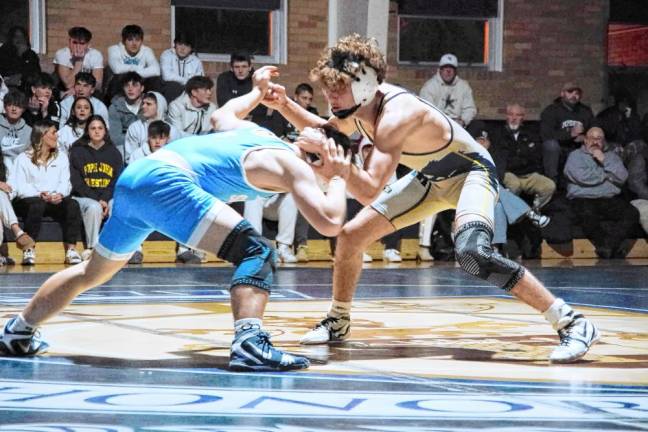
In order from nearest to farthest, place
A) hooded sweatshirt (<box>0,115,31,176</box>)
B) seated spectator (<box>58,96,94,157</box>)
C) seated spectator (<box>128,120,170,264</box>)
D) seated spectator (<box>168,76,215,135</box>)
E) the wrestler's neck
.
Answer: the wrestler's neck → seated spectator (<box>128,120,170,264</box>) → hooded sweatshirt (<box>0,115,31,176</box>) → seated spectator (<box>58,96,94,157</box>) → seated spectator (<box>168,76,215,135</box>)

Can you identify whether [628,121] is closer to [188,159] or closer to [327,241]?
[327,241]

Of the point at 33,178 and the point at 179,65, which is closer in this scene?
the point at 33,178

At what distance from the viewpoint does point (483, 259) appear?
5.93 m

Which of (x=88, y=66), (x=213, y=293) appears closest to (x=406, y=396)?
(x=213, y=293)

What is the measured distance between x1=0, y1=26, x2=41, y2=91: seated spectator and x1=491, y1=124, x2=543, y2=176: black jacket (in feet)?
17.7

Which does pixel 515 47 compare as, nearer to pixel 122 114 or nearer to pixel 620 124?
pixel 620 124

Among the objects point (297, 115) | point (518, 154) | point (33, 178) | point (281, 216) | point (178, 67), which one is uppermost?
point (178, 67)

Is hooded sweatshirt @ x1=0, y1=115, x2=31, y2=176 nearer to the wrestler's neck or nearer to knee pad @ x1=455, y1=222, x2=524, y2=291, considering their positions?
the wrestler's neck

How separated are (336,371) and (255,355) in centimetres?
35

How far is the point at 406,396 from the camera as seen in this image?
4648 millimetres

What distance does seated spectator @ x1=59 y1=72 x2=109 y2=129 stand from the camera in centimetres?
1392

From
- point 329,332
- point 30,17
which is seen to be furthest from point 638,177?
point 329,332

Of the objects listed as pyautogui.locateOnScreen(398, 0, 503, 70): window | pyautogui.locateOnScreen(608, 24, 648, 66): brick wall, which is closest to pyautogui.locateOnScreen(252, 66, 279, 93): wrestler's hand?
pyautogui.locateOnScreen(398, 0, 503, 70): window

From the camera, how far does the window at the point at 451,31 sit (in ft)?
59.4
